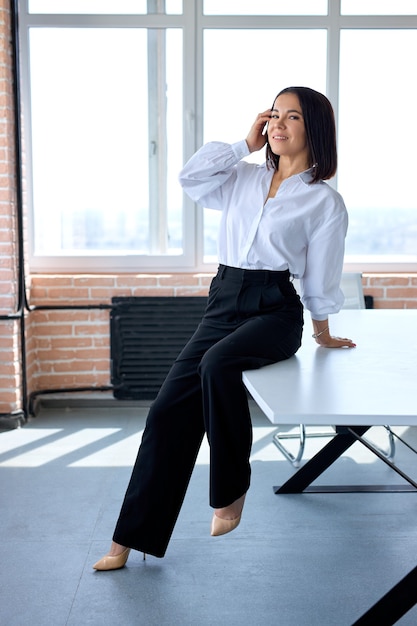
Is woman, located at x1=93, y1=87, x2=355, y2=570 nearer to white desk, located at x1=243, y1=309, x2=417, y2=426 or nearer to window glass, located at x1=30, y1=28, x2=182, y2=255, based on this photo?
white desk, located at x1=243, y1=309, x2=417, y2=426

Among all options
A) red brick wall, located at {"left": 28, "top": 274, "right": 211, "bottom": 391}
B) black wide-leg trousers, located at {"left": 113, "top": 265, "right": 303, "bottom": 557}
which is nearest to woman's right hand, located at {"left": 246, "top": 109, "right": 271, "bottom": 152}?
black wide-leg trousers, located at {"left": 113, "top": 265, "right": 303, "bottom": 557}

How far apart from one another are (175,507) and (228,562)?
328 millimetres

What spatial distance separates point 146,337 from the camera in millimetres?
4762

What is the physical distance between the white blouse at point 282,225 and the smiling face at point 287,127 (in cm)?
10

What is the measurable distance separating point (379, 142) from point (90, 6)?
6.45 feet

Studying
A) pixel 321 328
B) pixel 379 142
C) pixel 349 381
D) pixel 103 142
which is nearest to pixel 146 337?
pixel 103 142

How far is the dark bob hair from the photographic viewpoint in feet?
8.38

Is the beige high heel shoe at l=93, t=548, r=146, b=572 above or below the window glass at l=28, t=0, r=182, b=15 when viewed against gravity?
below

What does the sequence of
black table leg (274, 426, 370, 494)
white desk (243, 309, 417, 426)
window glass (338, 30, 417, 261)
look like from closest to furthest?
white desk (243, 309, 417, 426), black table leg (274, 426, 370, 494), window glass (338, 30, 417, 261)

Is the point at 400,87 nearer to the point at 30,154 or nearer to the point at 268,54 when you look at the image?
the point at 268,54

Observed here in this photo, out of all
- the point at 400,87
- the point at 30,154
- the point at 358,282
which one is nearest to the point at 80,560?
the point at 358,282

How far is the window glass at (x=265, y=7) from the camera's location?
468 cm

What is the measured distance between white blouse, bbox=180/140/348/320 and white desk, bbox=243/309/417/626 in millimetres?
244

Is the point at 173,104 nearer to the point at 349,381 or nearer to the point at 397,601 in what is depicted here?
the point at 349,381
